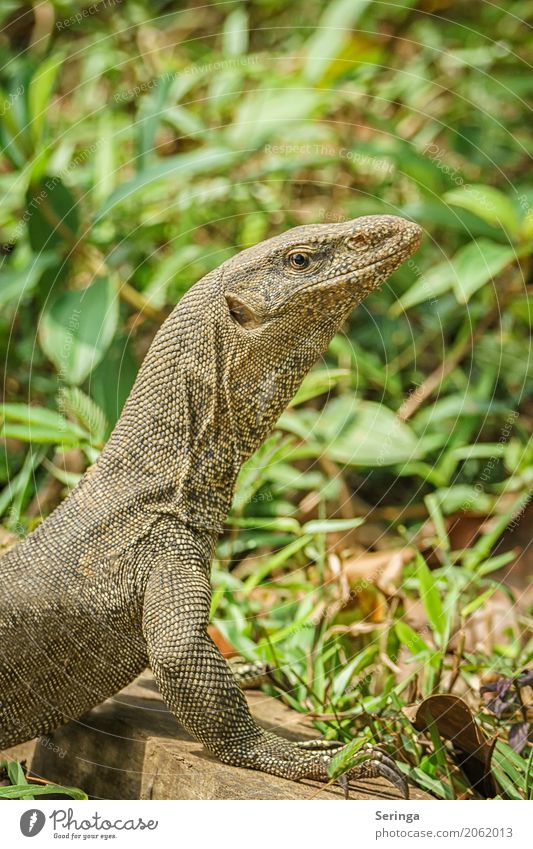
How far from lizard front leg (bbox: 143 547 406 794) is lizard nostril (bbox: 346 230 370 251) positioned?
1081 mm

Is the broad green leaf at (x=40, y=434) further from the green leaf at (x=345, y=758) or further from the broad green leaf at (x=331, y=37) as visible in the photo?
the broad green leaf at (x=331, y=37)

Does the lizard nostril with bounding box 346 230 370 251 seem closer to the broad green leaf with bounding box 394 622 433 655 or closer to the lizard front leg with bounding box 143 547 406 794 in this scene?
the lizard front leg with bounding box 143 547 406 794

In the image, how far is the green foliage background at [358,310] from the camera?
3.62m

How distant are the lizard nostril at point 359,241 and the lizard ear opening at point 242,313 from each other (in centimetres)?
35

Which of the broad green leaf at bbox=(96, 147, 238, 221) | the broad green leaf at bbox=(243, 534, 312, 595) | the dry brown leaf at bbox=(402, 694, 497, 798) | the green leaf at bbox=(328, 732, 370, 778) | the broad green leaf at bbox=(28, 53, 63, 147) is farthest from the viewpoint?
the broad green leaf at bbox=(28, 53, 63, 147)

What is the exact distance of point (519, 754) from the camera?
9.35 feet

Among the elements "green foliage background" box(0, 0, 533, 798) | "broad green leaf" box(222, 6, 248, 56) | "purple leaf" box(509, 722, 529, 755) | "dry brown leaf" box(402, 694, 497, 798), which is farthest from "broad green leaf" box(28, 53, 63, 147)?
"purple leaf" box(509, 722, 529, 755)

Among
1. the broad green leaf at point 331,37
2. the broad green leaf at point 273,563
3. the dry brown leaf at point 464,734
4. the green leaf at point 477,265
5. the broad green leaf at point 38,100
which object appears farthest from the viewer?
the broad green leaf at point 331,37

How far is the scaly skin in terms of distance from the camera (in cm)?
274

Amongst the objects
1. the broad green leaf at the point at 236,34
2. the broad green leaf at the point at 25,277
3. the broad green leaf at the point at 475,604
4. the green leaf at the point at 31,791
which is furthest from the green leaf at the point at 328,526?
the broad green leaf at the point at 236,34

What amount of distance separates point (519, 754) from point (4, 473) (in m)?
2.58
